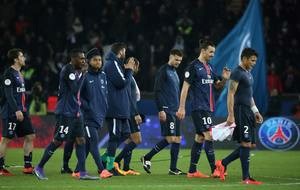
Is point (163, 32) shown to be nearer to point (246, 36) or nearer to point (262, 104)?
point (246, 36)

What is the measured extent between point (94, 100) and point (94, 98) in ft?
0.12

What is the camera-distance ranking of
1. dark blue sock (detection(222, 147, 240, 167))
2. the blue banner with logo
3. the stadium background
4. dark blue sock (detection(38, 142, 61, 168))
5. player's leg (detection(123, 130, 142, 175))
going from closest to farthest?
dark blue sock (detection(38, 142, 61, 168))
dark blue sock (detection(222, 147, 240, 167))
player's leg (detection(123, 130, 142, 175))
the blue banner with logo
the stadium background

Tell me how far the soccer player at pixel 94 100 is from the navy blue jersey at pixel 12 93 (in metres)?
1.55

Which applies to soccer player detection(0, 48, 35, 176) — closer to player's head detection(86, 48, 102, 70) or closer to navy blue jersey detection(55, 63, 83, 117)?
navy blue jersey detection(55, 63, 83, 117)

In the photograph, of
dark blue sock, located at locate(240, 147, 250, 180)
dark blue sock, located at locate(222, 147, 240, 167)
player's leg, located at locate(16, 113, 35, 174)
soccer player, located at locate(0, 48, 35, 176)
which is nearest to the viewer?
dark blue sock, located at locate(240, 147, 250, 180)

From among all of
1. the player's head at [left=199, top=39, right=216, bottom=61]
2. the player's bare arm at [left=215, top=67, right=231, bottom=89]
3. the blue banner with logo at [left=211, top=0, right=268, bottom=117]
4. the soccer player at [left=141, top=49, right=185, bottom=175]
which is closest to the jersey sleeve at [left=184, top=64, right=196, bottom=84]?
the player's head at [left=199, top=39, right=216, bottom=61]

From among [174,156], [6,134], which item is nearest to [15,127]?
[6,134]

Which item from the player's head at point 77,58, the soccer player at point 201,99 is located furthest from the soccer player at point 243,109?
the player's head at point 77,58

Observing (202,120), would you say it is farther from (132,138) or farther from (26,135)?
(26,135)

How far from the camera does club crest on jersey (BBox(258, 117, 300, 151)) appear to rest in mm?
23719

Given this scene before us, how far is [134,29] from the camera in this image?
30141mm

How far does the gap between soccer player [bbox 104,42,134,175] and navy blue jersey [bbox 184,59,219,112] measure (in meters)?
1.23

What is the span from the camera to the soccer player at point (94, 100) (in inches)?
602

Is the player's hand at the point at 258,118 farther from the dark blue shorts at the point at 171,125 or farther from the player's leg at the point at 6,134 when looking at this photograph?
the player's leg at the point at 6,134
